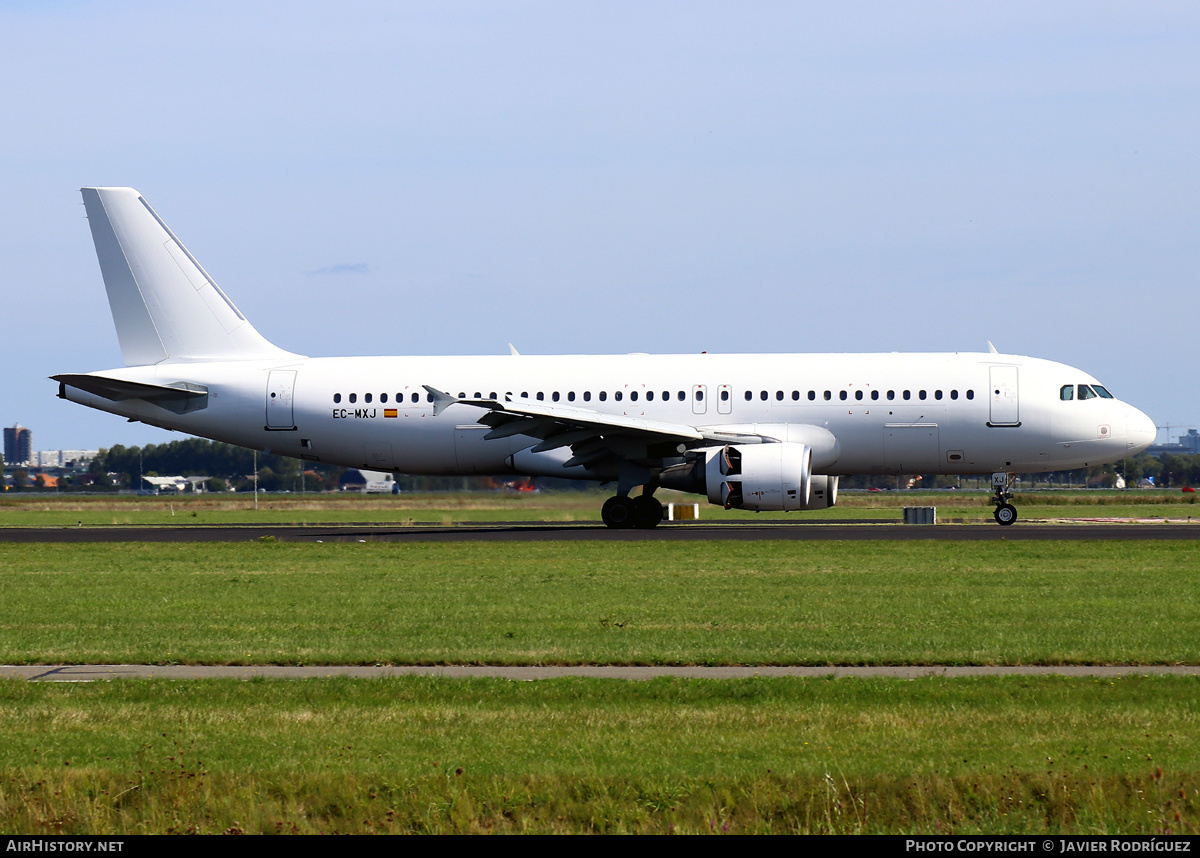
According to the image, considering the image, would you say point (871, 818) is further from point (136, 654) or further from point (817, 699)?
point (136, 654)

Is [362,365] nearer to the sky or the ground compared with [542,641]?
nearer to the sky

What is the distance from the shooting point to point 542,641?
50.7 ft

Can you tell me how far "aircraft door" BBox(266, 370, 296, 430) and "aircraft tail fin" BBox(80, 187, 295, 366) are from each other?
1732 mm

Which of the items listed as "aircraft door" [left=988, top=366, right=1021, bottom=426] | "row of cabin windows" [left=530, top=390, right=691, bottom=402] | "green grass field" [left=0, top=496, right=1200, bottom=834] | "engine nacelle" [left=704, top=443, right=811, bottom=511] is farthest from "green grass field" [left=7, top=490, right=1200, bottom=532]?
"green grass field" [left=0, top=496, right=1200, bottom=834]

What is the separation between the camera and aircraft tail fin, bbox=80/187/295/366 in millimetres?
39625

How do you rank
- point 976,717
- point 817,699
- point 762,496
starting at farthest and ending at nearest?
point 762,496
point 817,699
point 976,717

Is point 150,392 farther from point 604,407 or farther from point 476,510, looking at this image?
point 604,407

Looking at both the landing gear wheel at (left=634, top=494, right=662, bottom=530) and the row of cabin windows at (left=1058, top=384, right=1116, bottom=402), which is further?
the landing gear wheel at (left=634, top=494, right=662, bottom=530)

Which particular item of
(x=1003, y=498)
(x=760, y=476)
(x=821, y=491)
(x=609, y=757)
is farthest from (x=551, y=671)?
(x=1003, y=498)

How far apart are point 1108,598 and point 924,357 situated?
18678 mm

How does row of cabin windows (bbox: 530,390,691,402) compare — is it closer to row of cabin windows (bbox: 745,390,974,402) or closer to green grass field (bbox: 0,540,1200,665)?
row of cabin windows (bbox: 745,390,974,402)

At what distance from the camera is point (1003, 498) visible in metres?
38.7

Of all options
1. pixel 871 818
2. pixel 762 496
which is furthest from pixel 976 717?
pixel 762 496

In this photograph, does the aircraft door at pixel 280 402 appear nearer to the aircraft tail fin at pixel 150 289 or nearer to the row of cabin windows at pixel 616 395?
the aircraft tail fin at pixel 150 289
